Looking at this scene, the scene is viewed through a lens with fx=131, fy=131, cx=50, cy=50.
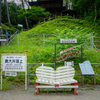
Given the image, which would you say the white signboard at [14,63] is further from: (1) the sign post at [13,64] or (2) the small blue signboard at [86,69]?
(2) the small blue signboard at [86,69]

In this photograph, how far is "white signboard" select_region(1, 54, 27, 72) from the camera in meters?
5.59

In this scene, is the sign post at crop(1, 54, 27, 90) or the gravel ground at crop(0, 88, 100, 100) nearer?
the gravel ground at crop(0, 88, 100, 100)

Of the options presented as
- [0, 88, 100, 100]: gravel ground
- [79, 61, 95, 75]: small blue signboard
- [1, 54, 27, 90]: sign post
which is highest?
[1, 54, 27, 90]: sign post

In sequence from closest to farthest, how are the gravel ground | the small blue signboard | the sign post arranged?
the gravel ground < the sign post < the small blue signboard

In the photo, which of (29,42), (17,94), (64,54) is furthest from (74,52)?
(29,42)

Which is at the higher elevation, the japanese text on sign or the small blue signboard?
the japanese text on sign

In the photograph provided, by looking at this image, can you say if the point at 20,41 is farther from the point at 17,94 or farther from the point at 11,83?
the point at 17,94

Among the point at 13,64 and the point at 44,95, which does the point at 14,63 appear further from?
the point at 44,95

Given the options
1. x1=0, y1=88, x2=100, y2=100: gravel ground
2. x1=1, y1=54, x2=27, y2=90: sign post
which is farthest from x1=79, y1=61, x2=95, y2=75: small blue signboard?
x1=1, y1=54, x2=27, y2=90: sign post

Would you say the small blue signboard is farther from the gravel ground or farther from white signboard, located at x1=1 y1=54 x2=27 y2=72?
white signboard, located at x1=1 y1=54 x2=27 y2=72

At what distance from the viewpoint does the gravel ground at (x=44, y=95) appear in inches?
187

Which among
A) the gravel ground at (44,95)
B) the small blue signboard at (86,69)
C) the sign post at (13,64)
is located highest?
the sign post at (13,64)

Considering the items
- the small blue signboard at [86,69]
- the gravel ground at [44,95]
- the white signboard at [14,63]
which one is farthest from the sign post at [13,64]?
the small blue signboard at [86,69]

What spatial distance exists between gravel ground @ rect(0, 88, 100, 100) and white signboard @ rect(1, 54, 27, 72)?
0.93 metres
